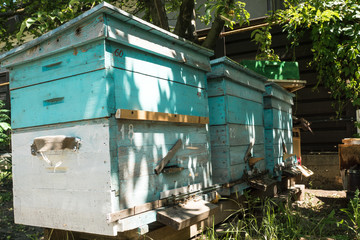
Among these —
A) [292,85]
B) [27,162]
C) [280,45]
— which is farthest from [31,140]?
[280,45]

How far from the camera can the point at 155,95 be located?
216cm

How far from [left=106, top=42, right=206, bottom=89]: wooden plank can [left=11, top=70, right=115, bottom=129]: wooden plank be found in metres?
0.16

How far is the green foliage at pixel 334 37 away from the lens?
201 inches

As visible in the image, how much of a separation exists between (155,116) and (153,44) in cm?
51

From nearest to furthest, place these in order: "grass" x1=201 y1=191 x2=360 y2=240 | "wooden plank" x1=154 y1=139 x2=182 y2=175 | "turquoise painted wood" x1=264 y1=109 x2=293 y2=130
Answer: "wooden plank" x1=154 y1=139 x2=182 y2=175
"grass" x1=201 y1=191 x2=360 y2=240
"turquoise painted wood" x1=264 y1=109 x2=293 y2=130

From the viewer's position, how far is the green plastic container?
4.40 m

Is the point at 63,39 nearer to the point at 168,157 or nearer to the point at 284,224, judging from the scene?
the point at 168,157

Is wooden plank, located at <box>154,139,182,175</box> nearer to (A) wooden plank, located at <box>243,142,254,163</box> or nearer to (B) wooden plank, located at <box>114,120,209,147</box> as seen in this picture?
(B) wooden plank, located at <box>114,120,209,147</box>

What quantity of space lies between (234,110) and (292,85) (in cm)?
203

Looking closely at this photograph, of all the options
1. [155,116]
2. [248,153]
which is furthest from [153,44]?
[248,153]

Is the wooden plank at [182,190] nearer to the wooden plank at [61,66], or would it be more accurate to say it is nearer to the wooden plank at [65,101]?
the wooden plank at [65,101]

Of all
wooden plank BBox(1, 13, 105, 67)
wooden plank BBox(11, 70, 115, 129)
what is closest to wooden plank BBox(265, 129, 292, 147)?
wooden plank BBox(11, 70, 115, 129)

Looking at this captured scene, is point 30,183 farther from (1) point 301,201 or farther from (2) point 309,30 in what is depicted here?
(2) point 309,30

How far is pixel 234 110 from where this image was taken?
3014 mm
